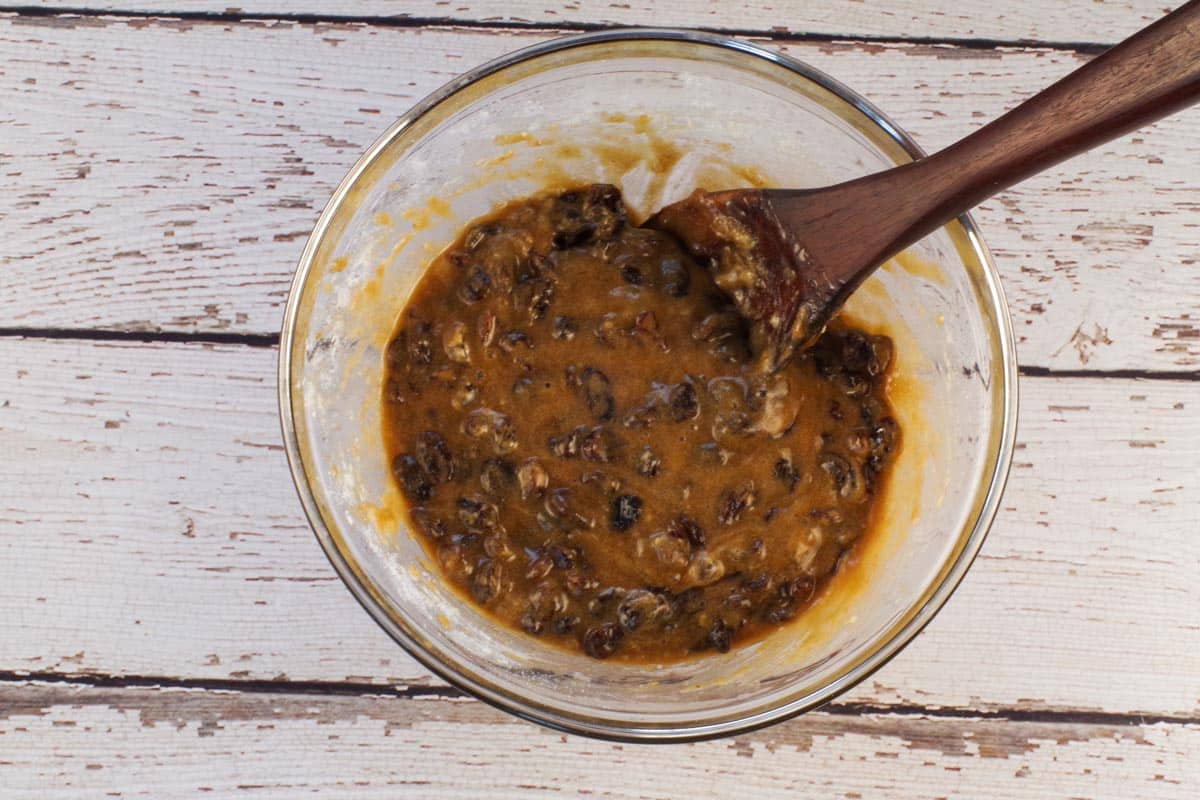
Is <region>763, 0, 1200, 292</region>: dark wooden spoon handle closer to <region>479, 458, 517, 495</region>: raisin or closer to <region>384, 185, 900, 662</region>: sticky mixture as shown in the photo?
<region>384, 185, 900, 662</region>: sticky mixture

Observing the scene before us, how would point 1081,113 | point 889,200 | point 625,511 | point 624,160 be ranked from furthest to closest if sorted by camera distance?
point 624,160, point 625,511, point 889,200, point 1081,113

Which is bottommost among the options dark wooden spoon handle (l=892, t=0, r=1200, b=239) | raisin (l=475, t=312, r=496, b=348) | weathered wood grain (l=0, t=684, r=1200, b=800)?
weathered wood grain (l=0, t=684, r=1200, b=800)

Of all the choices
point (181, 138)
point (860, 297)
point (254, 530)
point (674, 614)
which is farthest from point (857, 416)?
point (181, 138)

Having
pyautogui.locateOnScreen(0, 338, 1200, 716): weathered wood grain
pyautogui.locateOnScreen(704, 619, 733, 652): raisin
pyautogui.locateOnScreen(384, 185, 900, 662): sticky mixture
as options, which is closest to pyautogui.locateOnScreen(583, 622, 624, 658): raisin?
pyautogui.locateOnScreen(384, 185, 900, 662): sticky mixture

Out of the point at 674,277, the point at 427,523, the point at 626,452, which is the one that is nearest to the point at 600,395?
the point at 626,452

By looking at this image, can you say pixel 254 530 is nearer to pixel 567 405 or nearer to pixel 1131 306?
pixel 567 405

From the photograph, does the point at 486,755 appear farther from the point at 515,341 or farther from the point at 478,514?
the point at 515,341

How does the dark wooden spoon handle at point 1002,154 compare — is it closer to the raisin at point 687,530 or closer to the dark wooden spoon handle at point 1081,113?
the dark wooden spoon handle at point 1081,113

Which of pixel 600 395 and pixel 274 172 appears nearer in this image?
pixel 600 395
